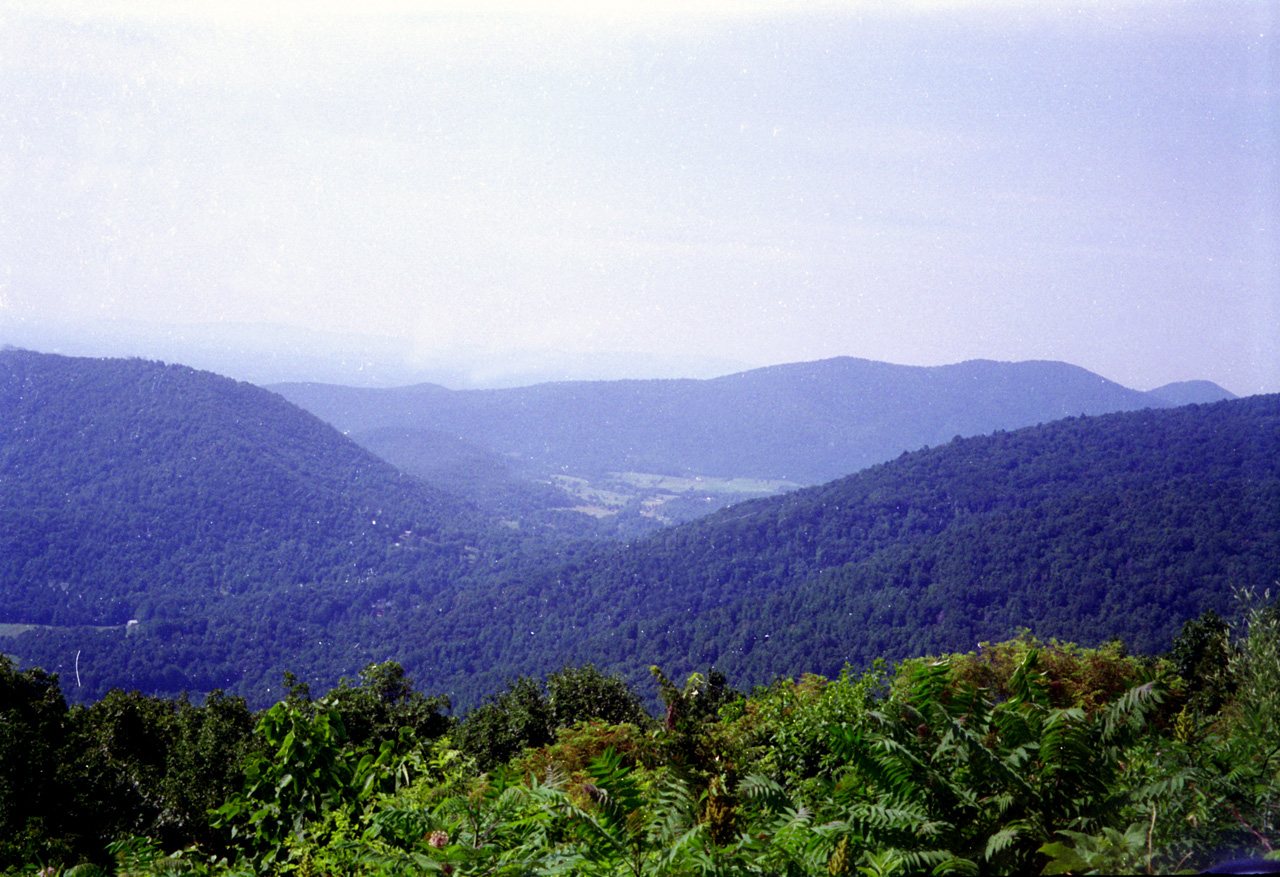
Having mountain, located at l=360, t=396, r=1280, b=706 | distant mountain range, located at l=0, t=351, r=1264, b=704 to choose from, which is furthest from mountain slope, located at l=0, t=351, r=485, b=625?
mountain, located at l=360, t=396, r=1280, b=706

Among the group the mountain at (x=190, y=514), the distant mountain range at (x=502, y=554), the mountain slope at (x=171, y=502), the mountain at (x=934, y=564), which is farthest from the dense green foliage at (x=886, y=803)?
the mountain slope at (x=171, y=502)

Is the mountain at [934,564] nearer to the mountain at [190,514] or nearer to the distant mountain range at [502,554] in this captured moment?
the distant mountain range at [502,554]

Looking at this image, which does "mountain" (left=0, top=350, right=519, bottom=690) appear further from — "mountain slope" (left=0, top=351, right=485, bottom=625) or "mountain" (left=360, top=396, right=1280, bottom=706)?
"mountain" (left=360, top=396, right=1280, bottom=706)

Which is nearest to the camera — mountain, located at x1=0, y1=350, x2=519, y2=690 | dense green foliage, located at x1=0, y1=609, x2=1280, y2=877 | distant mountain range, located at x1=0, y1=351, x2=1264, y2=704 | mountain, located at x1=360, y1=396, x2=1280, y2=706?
dense green foliage, located at x1=0, y1=609, x2=1280, y2=877

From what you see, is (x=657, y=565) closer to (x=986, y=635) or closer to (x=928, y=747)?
(x=986, y=635)

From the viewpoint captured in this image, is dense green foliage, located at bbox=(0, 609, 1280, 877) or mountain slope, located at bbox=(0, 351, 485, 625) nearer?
dense green foliage, located at bbox=(0, 609, 1280, 877)

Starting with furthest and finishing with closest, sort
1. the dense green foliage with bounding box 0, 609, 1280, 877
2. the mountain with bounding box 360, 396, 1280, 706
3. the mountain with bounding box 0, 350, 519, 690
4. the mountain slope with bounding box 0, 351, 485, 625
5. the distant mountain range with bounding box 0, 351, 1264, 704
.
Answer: the mountain slope with bounding box 0, 351, 485, 625
the mountain with bounding box 0, 350, 519, 690
the distant mountain range with bounding box 0, 351, 1264, 704
the mountain with bounding box 360, 396, 1280, 706
the dense green foliage with bounding box 0, 609, 1280, 877

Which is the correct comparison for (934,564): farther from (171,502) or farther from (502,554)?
(171,502)

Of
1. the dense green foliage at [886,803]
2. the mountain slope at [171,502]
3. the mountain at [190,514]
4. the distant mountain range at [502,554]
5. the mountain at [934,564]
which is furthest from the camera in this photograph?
the mountain slope at [171,502]

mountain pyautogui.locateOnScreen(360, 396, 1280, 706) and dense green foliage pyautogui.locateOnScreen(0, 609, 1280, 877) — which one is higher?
dense green foliage pyautogui.locateOnScreen(0, 609, 1280, 877)

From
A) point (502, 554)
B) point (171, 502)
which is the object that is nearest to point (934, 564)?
point (502, 554)
